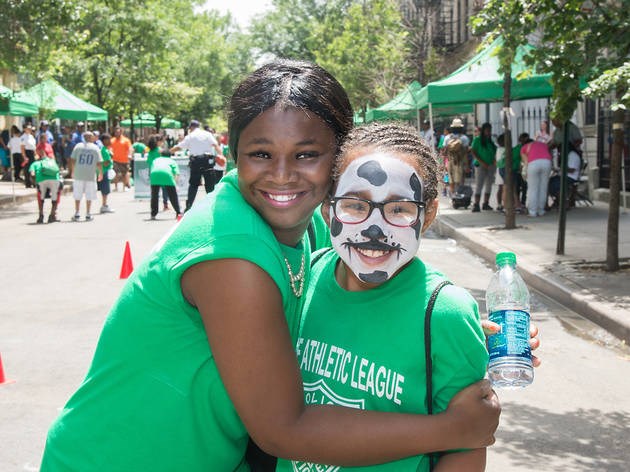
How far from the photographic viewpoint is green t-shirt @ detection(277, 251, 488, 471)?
179cm

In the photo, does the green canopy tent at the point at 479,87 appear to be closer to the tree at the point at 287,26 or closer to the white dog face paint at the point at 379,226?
the white dog face paint at the point at 379,226

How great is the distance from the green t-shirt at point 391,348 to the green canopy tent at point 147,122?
55319 mm

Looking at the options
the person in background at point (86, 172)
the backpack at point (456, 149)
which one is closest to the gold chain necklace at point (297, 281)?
the person in background at point (86, 172)

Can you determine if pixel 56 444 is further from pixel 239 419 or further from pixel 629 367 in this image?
pixel 629 367

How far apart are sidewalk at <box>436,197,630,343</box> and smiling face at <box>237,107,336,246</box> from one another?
6052 millimetres

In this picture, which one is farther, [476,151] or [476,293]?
[476,151]

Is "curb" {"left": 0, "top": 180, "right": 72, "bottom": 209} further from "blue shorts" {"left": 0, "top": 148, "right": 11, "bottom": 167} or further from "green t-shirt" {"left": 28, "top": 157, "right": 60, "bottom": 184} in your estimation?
"blue shorts" {"left": 0, "top": 148, "right": 11, "bottom": 167}

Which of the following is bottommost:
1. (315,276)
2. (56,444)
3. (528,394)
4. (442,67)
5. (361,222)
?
(528,394)

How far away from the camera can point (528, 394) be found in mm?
5844

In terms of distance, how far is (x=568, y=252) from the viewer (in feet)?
39.1

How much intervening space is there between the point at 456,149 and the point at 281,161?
63.1 ft

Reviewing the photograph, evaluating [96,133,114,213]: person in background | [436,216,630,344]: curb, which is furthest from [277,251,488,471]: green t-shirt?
[96,133,114,213]: person in background

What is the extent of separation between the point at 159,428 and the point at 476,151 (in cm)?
1781

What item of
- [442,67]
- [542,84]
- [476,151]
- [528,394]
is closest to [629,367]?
[528,394]
